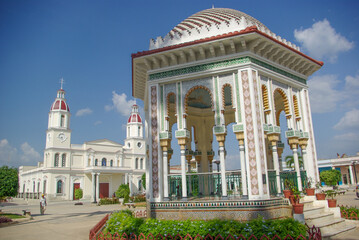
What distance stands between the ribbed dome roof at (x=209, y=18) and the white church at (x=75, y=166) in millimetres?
40296

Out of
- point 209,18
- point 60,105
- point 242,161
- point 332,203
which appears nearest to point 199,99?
point 209,18

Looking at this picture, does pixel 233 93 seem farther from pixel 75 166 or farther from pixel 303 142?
pixel 75 166

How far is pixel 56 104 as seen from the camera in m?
51.2

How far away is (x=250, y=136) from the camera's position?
9.55 m

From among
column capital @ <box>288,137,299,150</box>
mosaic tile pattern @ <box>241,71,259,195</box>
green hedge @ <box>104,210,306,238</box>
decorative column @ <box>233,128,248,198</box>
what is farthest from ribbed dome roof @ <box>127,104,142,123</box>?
green hedge @ <box>104,210,306,238</box>

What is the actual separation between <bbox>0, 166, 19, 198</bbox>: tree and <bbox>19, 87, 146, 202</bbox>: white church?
2856 cm

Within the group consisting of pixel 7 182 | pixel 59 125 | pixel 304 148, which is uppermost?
pixel 59 125

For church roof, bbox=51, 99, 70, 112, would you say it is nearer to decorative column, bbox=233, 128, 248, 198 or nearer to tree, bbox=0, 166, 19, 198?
tree, bbox=0, 166, 19, 198

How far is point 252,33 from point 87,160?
48124 millimetres

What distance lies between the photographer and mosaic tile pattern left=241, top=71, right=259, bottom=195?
30.3ft

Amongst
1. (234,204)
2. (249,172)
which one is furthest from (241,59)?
(234,204)

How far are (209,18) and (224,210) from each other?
797 centimetres

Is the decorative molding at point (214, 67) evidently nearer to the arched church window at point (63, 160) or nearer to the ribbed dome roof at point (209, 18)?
the ribbed dome roof at point (209, 18)

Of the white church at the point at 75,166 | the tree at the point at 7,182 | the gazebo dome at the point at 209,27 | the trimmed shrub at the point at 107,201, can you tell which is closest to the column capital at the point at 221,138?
the gazebo dome at the point at 209,27
